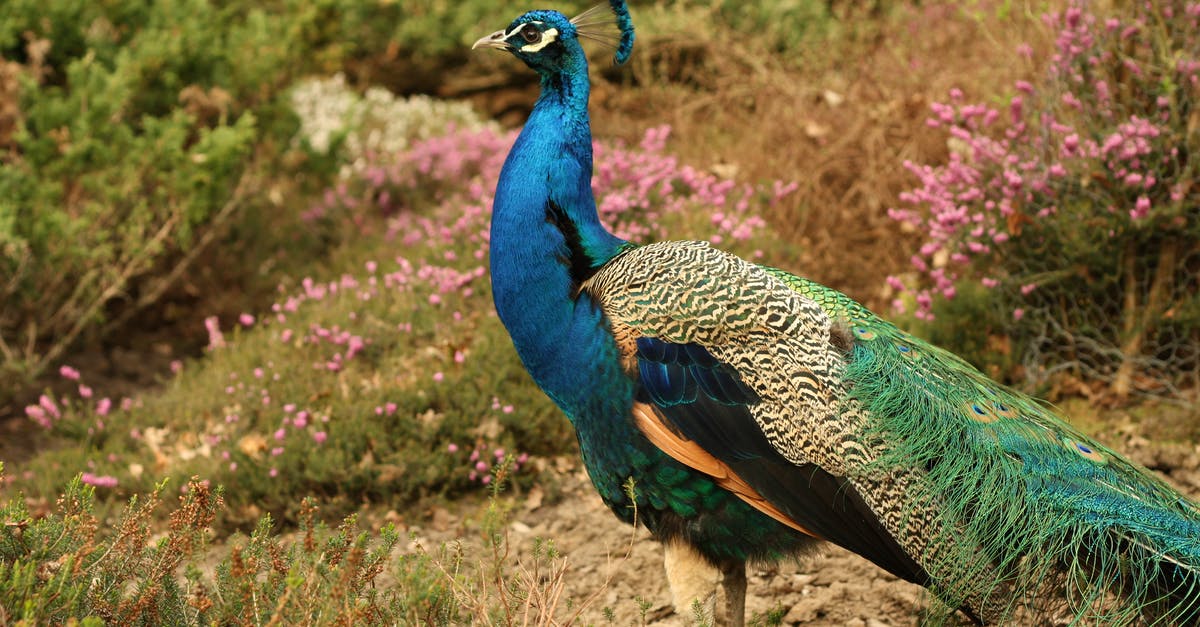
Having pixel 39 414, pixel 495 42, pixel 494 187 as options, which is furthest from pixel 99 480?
pixel 494 187

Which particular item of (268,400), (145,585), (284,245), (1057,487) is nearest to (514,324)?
(145,585)

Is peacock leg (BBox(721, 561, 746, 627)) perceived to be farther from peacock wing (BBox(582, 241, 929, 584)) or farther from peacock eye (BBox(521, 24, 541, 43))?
peacock eye (BBox(521, 24, 541, 43))

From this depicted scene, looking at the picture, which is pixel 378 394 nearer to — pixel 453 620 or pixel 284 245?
pixel 453 620

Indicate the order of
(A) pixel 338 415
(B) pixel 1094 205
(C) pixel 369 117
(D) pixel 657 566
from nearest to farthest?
(D) pixel 657 566 → (A) pixel 338 415 → (B) pixel 1094 205 → (C) pixel 369 117

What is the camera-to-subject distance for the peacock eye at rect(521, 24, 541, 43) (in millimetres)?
3474

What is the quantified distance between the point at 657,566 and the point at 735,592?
83 cm

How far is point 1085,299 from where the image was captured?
4.98 metres

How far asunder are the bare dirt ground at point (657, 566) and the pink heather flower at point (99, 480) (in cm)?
126

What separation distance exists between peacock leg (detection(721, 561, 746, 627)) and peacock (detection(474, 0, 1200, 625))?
0.08 ft

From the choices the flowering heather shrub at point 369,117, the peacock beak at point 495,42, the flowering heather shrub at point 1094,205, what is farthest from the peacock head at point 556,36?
the flowering heather shrub at point 369,117

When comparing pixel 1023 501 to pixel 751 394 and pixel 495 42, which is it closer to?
pixel 751 394

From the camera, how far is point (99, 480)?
179 inches

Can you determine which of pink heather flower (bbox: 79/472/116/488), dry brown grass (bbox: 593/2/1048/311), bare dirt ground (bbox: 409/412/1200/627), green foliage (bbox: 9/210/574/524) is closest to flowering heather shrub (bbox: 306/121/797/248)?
dry brown grass (bbox: 593/2/1048/311)

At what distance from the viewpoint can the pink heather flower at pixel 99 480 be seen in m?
4.56
